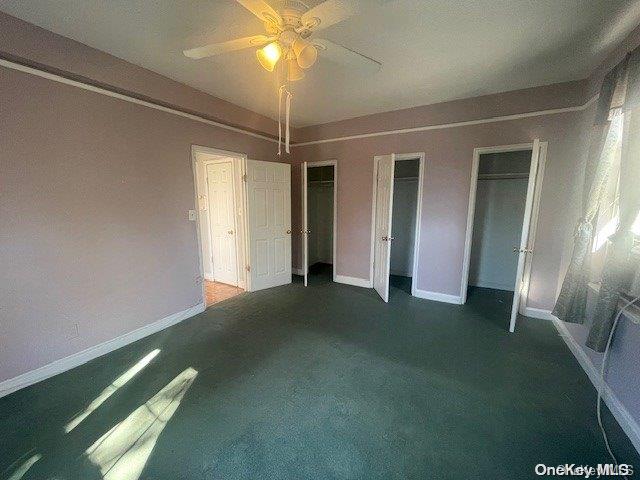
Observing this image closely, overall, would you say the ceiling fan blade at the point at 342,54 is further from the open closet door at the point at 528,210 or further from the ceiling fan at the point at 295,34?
the open closet door at the point at 528,210

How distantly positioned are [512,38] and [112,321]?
4235mm

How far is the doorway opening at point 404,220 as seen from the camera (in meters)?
4.54

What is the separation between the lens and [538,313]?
309 centimetres

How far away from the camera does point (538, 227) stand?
299cm

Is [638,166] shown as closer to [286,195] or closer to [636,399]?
[636,399]

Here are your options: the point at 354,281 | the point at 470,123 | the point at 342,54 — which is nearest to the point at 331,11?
the point at 342,54

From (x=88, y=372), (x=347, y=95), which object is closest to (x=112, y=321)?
(x=88, y=372)

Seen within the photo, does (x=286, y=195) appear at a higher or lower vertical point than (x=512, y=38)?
lower

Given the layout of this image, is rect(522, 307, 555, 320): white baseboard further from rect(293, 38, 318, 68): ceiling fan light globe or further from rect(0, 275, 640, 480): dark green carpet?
rect(293, 38, 318, 68): ceiling fan light globe

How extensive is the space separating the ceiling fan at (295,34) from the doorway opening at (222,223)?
2.17 meters

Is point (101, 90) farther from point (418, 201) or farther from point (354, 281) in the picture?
point (354, 281)

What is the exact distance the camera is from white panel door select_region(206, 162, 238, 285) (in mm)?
3959

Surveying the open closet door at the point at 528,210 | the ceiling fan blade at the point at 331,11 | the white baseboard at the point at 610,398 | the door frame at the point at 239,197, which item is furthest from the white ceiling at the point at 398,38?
the white baseboard at the point at 610,398

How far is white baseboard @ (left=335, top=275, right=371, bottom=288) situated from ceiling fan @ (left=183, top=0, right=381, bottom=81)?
3138mm
